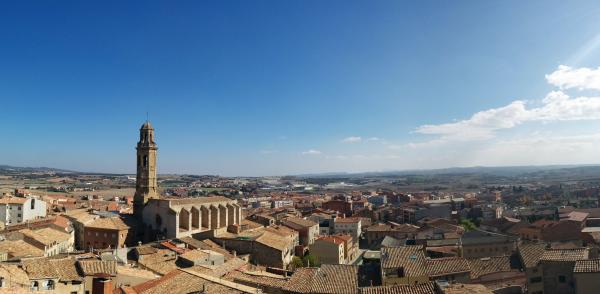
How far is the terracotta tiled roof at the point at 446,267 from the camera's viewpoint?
94.1 feet

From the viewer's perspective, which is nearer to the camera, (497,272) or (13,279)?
(13,279)

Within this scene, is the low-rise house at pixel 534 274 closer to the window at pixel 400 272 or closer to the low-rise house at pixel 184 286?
the window at pixel 400 272

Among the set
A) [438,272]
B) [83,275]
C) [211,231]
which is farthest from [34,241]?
[438,272]

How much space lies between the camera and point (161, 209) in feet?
172

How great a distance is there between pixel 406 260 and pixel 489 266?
6.39 metres

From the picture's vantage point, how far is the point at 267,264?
44688 millimetres

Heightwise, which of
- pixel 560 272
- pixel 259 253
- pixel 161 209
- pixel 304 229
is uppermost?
pixel 161 209

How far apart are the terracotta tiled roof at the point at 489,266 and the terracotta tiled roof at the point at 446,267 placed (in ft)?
3.70

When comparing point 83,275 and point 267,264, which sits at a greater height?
point 83,275

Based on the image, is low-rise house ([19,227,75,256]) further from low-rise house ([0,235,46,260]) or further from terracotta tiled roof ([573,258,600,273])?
terracotta tiled roof ([573,258,600,273])

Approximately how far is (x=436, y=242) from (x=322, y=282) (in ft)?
88.0

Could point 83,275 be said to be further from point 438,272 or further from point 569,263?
point 569,263

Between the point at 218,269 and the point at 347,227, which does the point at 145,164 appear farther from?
the point at 347,227

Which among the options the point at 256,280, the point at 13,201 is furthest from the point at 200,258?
the point at 13,201
